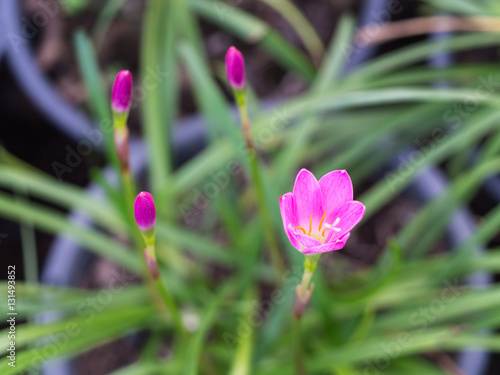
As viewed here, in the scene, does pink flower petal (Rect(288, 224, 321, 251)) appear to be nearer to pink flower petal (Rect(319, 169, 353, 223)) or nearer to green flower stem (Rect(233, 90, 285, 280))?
pink flower petal (Rect(319, 169, 353, 223))

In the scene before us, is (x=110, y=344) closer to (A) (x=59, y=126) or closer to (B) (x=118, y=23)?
(A) (x=59, y=126)

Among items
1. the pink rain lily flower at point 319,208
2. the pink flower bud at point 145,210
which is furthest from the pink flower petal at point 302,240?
the pink flower bud at point 145,210

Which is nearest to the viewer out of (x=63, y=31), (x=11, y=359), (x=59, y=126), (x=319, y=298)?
(x=11, y=359)

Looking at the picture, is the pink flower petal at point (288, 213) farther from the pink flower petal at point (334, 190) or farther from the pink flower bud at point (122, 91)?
the pink flower bud at point (122, 91)

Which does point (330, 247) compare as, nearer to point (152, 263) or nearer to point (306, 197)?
point (306, 197)

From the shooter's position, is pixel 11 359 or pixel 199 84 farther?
pixel 199 84

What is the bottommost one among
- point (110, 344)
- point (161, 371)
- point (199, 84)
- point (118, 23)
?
point (161, 371)

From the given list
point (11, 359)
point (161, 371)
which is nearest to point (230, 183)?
point (161, 371)

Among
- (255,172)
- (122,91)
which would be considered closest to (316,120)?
(255,172)
